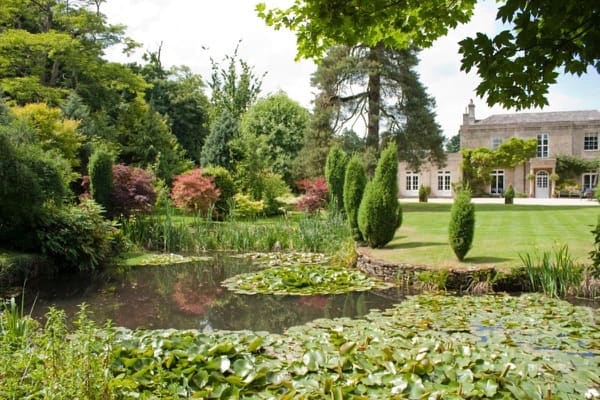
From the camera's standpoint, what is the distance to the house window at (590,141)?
3366 cm

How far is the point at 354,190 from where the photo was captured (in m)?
11.1

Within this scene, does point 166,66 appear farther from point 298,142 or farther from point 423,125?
point 423,125

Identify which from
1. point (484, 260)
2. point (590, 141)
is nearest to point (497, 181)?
point (590, 141)

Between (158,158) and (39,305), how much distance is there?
15310 mm

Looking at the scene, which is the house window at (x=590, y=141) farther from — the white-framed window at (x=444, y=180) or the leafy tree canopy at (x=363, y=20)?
the leafy tree canopy at (x=363, y=20)

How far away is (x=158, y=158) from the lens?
21.5 m

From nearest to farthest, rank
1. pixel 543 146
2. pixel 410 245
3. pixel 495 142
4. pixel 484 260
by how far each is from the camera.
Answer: pixel 484 260 → pixel 410 245 → pixel 543 146 → pixel 495 142

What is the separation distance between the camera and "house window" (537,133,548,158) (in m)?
34.7

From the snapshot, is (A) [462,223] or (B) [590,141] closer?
(A) [462,223]

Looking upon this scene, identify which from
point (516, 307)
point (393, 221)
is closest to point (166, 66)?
point (393, 221)

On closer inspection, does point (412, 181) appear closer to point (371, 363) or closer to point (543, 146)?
point (543, 146)

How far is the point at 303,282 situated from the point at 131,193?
22.1 ft

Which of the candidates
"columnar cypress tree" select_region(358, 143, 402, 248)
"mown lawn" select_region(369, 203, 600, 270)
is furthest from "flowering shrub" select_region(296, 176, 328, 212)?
"columnar cypress tree" select_region(358, 143, 402, 248)

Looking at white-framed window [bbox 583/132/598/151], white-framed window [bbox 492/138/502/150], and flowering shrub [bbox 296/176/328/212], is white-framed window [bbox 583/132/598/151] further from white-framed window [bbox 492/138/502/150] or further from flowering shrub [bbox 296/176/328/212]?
flowering shrub [bbox 296/176/328/212]
